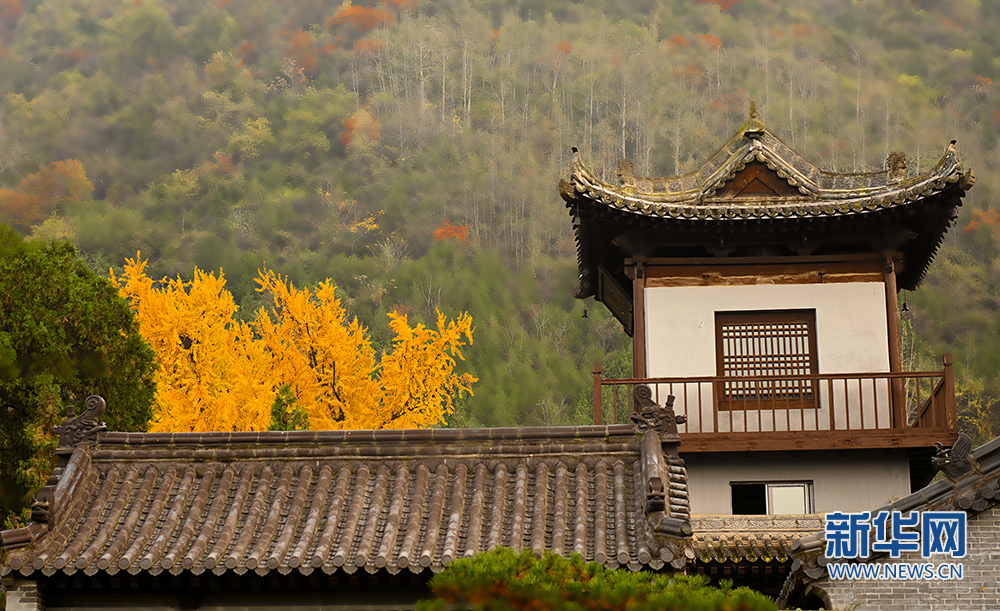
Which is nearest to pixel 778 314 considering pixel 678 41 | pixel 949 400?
pixel 949 400

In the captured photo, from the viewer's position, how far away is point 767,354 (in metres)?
17.2

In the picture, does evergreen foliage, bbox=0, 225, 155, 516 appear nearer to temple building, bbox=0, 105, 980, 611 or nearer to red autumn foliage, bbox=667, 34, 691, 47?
temple building, bbox=0, 105, 980, 611

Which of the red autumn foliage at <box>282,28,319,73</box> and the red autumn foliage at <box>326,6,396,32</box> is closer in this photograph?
the red autumn foliage at <box>282,28,319,73</box>

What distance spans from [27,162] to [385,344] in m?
45.1

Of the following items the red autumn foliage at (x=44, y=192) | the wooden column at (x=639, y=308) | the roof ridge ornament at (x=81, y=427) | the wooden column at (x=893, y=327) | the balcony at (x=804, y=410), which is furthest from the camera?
the red autumn foliage at (x=44, y=192)

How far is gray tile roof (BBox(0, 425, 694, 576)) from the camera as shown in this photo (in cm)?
942

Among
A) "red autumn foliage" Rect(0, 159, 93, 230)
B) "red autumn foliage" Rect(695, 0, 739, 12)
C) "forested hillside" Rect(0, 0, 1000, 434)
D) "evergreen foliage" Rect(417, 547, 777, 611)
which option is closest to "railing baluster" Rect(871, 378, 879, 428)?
"evergreen foliage" Rect(417, 547, 777, 611)

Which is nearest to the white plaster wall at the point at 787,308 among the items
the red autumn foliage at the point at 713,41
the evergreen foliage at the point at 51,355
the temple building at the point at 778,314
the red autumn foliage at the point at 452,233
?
the temple building at the point at 778,314

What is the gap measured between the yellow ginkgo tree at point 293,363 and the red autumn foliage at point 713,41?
80635 mm

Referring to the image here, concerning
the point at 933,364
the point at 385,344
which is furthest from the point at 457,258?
the point at 933,364

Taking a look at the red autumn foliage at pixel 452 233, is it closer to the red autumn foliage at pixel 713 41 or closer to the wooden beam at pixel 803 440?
the red autumn foliage at pixel 713 41

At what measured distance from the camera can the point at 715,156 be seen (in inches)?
725

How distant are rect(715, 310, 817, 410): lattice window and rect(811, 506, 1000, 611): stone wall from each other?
23.5 feet

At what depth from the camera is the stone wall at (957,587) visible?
9.46 metres
